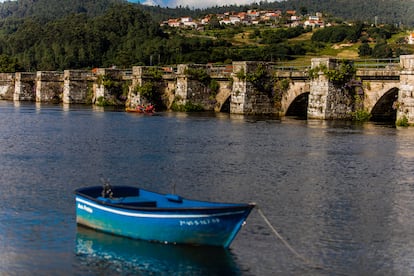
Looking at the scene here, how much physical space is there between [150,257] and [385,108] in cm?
4189

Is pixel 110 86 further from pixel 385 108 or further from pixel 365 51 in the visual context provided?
pixel 365 51

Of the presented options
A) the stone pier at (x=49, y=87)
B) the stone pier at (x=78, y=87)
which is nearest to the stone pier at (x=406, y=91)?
the stone pier at (x=78, y=87)

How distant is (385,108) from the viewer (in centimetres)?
5666

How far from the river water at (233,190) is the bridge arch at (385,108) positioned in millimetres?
3504

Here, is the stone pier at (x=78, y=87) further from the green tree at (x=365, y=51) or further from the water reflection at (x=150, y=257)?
Result: the water reflection at (x=150, y=257)

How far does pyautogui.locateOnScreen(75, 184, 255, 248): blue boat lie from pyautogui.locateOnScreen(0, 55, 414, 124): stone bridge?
33.7m

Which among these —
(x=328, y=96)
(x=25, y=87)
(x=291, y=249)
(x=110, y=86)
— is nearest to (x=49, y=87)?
(x=25, y=87)

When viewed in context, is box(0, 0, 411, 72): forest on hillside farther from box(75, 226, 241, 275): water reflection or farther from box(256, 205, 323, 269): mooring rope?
box(75, 226, 241, 275): water reflection

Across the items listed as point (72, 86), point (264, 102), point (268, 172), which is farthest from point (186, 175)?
point (72, 86)

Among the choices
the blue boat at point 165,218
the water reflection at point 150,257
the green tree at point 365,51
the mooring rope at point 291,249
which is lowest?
the water reflection at point 150,257

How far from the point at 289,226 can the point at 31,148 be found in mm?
21665

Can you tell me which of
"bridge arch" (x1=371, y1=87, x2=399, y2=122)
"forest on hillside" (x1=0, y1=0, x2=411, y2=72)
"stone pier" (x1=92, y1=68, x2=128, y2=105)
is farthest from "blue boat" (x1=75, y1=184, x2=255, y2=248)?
"forest on hillside" (x1=0, y1=0, x2=411, y2=72)

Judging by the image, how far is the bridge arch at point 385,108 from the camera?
181 feet

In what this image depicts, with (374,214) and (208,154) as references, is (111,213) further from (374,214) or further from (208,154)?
(208,154)
